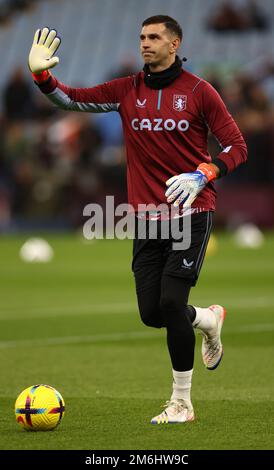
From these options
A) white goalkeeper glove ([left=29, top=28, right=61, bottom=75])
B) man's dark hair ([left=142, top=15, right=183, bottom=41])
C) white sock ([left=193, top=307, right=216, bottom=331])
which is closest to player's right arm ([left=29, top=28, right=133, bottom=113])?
white goalkeeper glove ([left=29, top=28, right=61, bottom=75])

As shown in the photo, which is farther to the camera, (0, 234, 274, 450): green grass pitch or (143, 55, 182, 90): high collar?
(143, 55, 182, 90): high collar

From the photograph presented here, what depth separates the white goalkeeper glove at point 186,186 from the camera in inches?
286

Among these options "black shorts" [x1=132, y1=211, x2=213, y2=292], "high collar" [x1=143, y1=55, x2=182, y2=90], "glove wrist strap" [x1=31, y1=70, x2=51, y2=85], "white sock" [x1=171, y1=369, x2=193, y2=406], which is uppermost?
"glove wrist strap" [x1=31, y1=70, x2=51, y2=85]

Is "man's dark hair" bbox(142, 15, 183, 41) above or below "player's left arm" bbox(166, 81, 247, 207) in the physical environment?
above

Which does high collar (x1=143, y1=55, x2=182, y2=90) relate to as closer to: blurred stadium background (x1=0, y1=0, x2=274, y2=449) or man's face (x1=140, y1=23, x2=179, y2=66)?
man's face (x1=140, y1=23, x2=179, y2=66)

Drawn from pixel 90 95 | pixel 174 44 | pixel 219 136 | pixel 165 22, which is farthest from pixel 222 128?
pixel 90 95

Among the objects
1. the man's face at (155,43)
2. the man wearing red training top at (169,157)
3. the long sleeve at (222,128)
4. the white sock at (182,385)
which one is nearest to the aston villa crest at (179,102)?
the man wearing red training top at (169,157)

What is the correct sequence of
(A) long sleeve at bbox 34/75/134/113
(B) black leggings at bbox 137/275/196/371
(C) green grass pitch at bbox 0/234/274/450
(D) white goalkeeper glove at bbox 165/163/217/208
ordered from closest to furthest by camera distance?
(C) green grass pitch at bbox 0/234/274/450
(D) white goalkeeper glove at bbox 165/163/217/208
(B) black leggings at bbox 137/275/196/371
(A) long sleeve at bbox 34/75/134/113

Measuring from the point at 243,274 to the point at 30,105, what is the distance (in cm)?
1258

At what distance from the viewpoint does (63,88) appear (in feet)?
26.1

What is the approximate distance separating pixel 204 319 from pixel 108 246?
20468mm

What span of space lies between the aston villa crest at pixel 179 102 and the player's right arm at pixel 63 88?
0.43 metres

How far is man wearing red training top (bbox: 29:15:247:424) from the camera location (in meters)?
7.53
